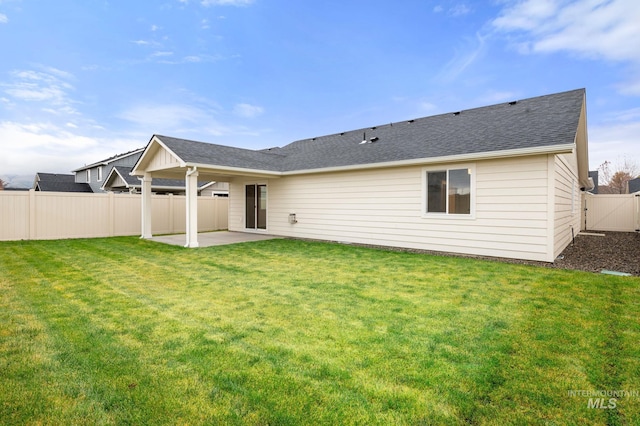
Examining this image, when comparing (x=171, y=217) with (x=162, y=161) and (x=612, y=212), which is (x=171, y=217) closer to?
(x=162, y=161)

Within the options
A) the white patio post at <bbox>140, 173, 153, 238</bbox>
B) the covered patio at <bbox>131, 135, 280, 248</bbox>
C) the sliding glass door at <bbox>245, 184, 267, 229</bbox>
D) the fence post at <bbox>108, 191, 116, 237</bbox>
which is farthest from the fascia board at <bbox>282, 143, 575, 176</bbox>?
the fence post at <bbox>108, 191, 116, 237</bbox>

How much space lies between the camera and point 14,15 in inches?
416

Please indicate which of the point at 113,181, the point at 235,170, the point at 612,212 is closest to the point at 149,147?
the point at 235,170

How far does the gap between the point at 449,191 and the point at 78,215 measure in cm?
1309

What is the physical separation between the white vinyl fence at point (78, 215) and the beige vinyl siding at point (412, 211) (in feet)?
16.5

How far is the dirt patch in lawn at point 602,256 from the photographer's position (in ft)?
22.0

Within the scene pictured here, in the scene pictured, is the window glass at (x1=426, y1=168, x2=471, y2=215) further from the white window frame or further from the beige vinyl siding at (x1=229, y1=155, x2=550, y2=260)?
the beige vinyl siding at (x1=229, y1=155, x2=550, y2=260)

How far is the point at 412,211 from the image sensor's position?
29.5 ft

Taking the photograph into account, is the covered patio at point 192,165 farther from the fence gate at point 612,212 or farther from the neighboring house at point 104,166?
A: the neighboring house at point 104,166

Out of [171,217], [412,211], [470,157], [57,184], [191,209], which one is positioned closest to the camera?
[470,157]

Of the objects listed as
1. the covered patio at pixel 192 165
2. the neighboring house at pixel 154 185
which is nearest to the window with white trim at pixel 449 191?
the covered patio at pixel 192 165

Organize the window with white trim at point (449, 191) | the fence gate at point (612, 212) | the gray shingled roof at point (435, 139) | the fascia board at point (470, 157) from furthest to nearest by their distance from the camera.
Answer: the fence gate at point (612, 212) < the window with white trim at point (449, 191) < the gray shingled roof at point (435, 139) < the fascia board at point (470, 157)

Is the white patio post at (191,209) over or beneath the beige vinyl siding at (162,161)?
beneath

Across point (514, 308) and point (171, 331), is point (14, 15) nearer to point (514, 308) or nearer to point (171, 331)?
point (171, 331)
